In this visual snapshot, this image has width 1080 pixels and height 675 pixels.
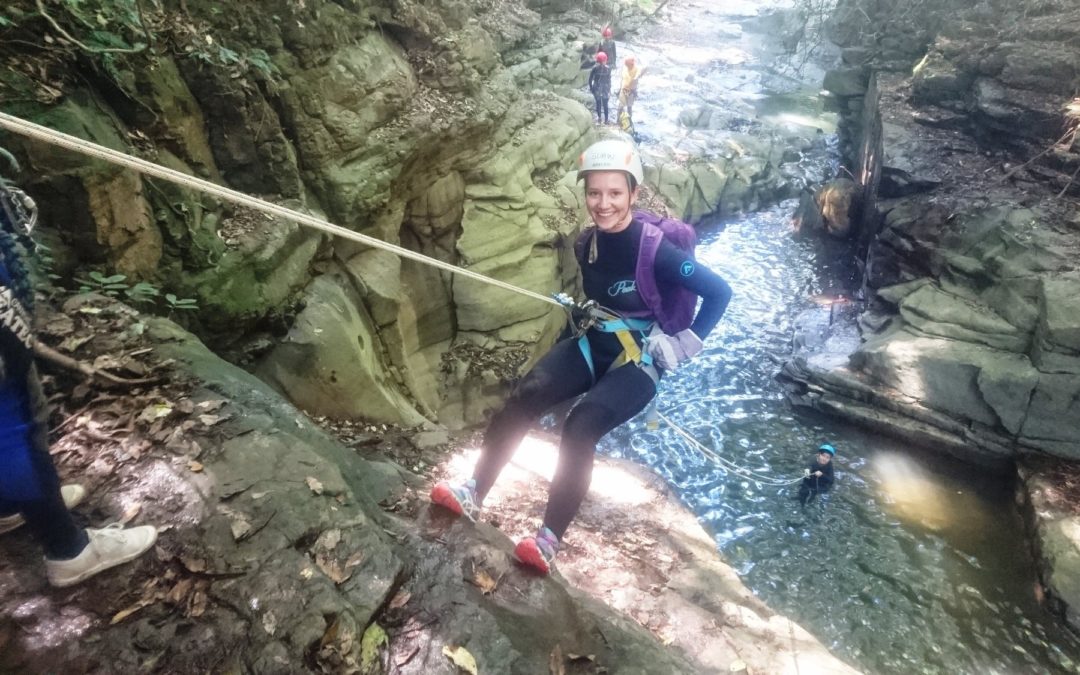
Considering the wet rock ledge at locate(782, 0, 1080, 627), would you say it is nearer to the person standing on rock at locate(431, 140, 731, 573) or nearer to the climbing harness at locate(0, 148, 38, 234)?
the person standing on rock at locate(431, 140, 731, 573)

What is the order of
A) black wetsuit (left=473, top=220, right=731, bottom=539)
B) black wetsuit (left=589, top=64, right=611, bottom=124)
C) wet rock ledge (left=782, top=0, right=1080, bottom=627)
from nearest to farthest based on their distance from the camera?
1. black wetsuit (left=473, top=220, right=731, bottom=539)
2. wet rock ledge (left=782, top=0, right=1080, bottom=627)
3. black wetsuit (left=589, top=64, right=611, bottom=124)

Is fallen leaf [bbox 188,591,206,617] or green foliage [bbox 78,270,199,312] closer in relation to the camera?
fallen leaf [bbox 188,591,206,617]

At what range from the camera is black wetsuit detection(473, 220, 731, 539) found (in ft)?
11.6

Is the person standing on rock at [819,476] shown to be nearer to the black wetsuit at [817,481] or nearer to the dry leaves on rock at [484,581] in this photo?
the black wetsuit at [817,481]

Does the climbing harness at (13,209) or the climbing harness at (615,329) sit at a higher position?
the climbing harness at (13,209)

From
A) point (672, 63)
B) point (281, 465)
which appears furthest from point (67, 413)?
point (672, 63)

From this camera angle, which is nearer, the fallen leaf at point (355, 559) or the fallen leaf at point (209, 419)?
the fallen leaf at point (355, 559)

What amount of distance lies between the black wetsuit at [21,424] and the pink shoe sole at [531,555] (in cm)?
217

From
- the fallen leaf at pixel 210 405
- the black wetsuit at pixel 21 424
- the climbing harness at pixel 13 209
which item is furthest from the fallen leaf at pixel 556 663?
the climbing harness at pixel 13 209

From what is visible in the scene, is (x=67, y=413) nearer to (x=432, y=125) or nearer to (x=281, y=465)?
(x=281, y=465)

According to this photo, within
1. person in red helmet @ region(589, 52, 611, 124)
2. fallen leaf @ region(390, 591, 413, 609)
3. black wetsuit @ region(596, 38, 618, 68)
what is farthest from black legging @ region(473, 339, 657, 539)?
black wetsuit @ region(596, 38, 618, 68)

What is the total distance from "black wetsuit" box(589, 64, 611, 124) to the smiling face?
517 inches

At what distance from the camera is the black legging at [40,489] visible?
2041 millimetres

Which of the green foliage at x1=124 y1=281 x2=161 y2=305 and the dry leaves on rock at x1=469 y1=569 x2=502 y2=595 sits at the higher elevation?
the green foliage at x1=124 y1=281 x2=161 y2=305
